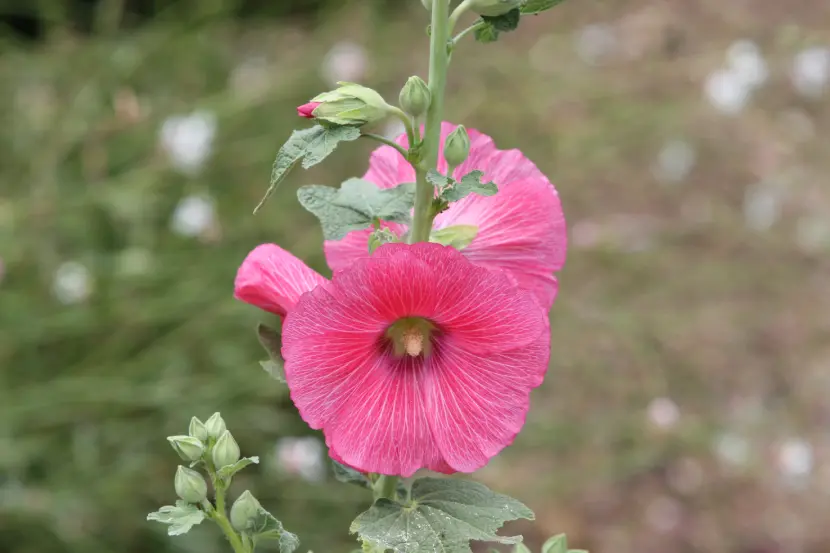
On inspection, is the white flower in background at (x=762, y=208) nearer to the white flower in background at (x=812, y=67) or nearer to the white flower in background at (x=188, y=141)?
the white flower in background at (x=812, y=67)

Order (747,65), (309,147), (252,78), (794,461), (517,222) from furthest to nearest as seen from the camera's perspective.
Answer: (747,65)
(252,78)
(794,461)
(517,222)
(309,147)

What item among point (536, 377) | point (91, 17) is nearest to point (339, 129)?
point (536, 377)

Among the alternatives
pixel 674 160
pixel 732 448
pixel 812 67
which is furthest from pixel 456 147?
pixel 812 67

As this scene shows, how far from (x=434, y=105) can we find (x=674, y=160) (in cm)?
269

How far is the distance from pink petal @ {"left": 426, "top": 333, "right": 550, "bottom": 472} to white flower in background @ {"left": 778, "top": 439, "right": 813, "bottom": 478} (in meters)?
1.94

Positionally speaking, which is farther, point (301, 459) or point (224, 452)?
point (301, 459)

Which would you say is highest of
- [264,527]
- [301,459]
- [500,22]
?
[500,22]

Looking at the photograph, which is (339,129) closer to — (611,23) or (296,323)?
(296,323)

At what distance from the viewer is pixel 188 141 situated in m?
2.09

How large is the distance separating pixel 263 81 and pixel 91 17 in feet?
4.15

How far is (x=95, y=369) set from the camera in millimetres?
1968

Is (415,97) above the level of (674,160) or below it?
above

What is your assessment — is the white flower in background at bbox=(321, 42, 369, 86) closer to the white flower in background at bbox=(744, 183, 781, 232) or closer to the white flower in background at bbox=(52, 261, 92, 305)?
the white flower in background at bbox=(52, 261, 92, 305)

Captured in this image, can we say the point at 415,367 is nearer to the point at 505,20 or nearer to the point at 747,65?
the point at 505,20
